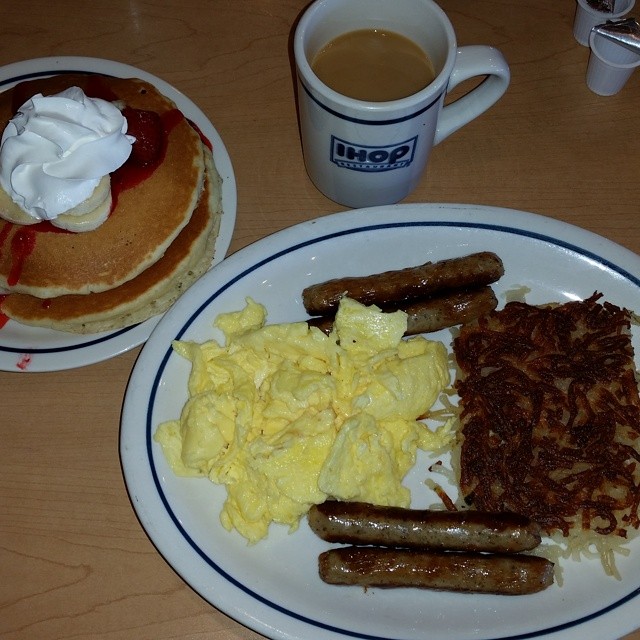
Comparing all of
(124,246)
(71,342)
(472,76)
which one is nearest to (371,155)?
(472,76)

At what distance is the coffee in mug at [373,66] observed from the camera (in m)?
2.11

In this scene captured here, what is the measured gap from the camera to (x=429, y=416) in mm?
2225

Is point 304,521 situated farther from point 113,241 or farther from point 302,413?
point 113,241

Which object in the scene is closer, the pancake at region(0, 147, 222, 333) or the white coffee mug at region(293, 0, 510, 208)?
the white coffee mug at region(293, 0, 510, 208)

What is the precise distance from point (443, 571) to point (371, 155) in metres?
1.23

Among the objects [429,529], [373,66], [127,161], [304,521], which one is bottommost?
[304,521]

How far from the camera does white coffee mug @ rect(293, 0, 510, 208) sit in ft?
6.39

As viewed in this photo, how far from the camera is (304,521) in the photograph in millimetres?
2070

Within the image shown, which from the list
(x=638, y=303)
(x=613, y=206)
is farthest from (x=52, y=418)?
(x=613, y=206)

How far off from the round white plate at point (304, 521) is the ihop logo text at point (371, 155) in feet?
0.51

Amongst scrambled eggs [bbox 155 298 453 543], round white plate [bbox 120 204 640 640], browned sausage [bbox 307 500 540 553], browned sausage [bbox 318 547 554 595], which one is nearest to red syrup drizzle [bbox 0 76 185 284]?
round white plate [bbox 120 204 640 640]

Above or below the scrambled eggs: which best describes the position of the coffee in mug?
above

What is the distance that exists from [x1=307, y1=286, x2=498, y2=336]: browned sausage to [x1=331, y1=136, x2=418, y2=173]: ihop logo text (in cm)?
45

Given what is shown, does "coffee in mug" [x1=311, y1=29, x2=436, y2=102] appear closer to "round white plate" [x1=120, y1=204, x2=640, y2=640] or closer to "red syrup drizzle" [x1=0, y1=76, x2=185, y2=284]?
"round white plate" [x1=120, y1=204, x2=640, y2=640]
